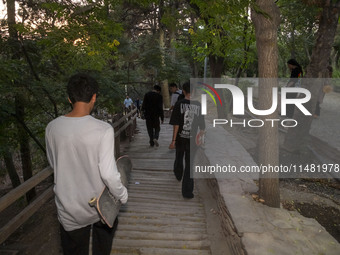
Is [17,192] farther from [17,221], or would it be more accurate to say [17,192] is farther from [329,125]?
[329,125]

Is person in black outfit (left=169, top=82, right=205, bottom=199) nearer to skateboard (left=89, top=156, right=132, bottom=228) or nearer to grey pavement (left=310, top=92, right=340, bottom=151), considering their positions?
skateboard (left=89, top=156, right=132, bottom=228)

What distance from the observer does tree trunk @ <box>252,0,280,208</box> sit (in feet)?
12.1

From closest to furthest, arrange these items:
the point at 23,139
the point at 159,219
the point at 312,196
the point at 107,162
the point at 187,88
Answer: the point at 107,162, the point at 159,219, the point at 187,88, the point at 312,196, the point at 23,139

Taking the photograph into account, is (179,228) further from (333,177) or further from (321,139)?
(321,139)

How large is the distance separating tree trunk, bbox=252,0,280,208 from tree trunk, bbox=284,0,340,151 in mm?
3682

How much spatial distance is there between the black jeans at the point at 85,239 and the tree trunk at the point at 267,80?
2.61 meters

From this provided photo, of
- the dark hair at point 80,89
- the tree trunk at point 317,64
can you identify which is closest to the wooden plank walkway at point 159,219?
the dark hair at point 80,89

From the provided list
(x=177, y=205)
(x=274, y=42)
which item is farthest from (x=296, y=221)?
(x=274, y=42)

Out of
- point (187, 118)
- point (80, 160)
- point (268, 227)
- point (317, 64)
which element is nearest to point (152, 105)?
point (187, 118)

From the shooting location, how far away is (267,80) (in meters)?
3.81

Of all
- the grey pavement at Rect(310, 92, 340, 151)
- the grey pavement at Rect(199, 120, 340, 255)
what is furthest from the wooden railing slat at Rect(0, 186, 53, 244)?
the grey pavement at Rect(310, 92, 340, 151)

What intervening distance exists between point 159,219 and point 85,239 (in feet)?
7.65

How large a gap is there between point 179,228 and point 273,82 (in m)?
2.65

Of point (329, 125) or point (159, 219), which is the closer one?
point (159, 219)
